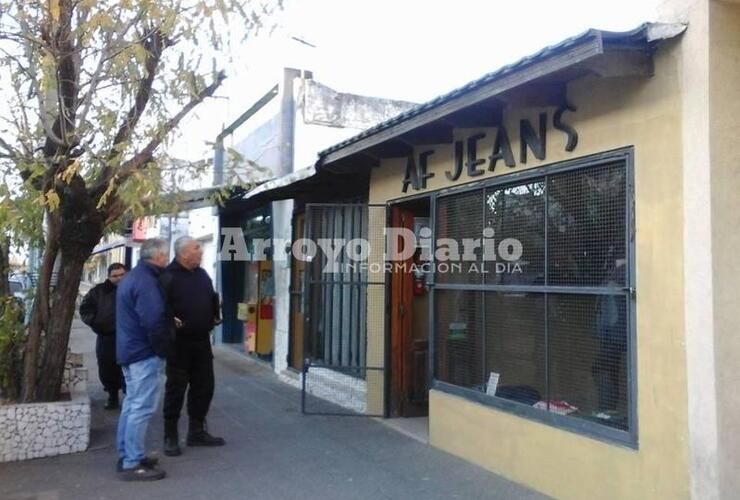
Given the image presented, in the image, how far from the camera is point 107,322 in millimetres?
7176

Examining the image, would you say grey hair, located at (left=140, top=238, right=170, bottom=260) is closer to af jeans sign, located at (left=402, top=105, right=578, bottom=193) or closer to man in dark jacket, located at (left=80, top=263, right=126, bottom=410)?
man in dark jacket, located at (left=80, top=263, right=126, bottom=410)

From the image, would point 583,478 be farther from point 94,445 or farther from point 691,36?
point 94,445

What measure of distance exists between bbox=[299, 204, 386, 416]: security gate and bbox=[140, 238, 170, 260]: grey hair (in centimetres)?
208

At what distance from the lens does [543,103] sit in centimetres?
472

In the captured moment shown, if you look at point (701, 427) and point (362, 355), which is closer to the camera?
point (701, 427)

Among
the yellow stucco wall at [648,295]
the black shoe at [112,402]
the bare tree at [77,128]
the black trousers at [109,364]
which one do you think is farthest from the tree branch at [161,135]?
the yellow stucco wall at [648,295]

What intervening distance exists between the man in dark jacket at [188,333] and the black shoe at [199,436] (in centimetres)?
12

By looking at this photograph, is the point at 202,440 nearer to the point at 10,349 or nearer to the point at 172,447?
the point at 172,447

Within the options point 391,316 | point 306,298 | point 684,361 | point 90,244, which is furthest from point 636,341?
point 90,244

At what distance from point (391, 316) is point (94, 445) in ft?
10.2

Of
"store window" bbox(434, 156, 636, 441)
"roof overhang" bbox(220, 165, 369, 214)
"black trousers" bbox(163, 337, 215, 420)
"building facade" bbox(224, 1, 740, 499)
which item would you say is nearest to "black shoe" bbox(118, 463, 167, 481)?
"black trousers" bbox(163, 337, 215, 420)

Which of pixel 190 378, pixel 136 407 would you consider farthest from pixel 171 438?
pixel 136 407

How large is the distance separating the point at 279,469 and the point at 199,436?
3.55 feet

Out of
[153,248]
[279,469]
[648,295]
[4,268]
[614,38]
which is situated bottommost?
[279,469]
